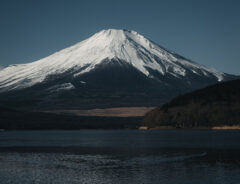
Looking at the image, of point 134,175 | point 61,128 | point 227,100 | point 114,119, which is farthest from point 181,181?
point 114,119

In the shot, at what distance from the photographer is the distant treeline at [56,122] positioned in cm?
17988

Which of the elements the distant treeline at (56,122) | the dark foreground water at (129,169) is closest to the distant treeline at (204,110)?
the distant treeline at (56,122)

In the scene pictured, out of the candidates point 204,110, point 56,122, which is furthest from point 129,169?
point 56,122

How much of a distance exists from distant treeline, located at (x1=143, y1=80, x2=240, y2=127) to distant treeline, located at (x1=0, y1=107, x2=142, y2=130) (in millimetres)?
30114

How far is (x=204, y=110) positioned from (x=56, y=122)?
234 ft

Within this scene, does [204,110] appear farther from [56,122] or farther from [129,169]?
[129,169]

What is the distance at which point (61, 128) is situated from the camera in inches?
7018

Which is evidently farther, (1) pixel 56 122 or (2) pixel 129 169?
(1) pixel 56 122

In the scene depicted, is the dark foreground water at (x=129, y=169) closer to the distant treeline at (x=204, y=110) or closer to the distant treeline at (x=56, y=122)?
the distant treeline at (x=204, y=110)

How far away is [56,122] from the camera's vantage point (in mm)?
183625

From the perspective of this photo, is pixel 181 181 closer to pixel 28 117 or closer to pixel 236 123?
pixel 236 123

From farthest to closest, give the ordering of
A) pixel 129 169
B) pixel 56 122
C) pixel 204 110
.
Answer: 1. pixel 56 122
2. pixel 204 110
3. pixel 129 169

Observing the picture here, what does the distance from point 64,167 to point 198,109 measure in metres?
98.1

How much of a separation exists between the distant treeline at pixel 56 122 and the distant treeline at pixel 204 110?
30114 mm
